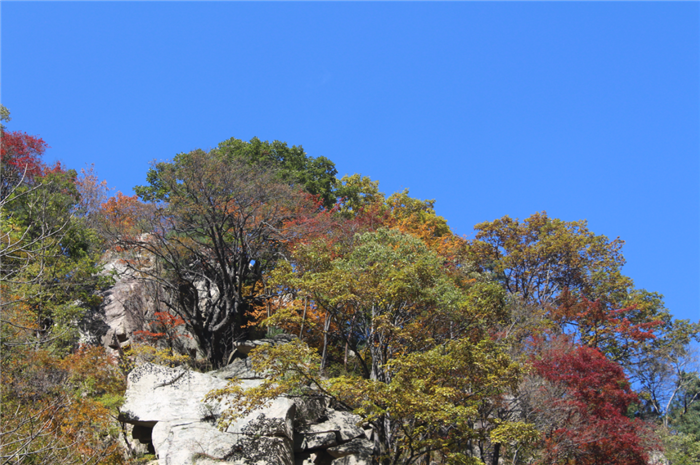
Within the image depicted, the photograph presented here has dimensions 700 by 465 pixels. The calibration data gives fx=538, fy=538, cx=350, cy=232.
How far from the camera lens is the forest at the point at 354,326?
13.4 m

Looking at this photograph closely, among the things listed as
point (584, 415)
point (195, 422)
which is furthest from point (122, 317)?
point (584, 415)

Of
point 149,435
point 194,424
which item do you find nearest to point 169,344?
point 149,435

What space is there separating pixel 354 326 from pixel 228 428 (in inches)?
178

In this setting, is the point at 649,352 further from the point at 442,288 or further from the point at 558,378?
the point at 442,288

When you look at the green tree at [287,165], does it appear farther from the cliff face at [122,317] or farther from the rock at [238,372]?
the rock at [238,372]

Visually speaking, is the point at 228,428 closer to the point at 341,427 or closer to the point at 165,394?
the point at 165,394

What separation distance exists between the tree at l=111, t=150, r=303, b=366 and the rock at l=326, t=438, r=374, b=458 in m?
5.84

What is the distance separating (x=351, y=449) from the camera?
47.8 ft

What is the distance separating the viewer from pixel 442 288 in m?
15.8

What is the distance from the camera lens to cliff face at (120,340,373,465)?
43.2ft

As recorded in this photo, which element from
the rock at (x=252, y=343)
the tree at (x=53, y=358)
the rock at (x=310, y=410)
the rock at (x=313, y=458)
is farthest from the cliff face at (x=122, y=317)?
the rock at (x=313, y=458)

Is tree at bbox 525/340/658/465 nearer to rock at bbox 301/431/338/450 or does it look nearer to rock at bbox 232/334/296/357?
rock at bbox 301/431/338/450

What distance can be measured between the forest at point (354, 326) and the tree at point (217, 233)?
0.10 metres

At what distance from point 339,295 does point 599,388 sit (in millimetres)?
9782
